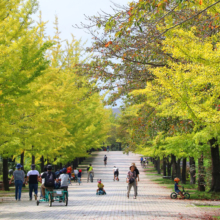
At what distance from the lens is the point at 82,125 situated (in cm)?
3152

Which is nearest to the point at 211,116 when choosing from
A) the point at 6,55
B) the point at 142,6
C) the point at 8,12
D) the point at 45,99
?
the point at 142,6

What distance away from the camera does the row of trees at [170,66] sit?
881 cm

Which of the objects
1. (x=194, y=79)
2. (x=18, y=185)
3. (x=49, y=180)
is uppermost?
(x=194, y=79)

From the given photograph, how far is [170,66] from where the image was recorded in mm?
15477

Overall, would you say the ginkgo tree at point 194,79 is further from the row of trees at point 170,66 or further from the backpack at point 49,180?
the backpack at point 49,180

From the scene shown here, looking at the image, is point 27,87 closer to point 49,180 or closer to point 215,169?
point 49,180

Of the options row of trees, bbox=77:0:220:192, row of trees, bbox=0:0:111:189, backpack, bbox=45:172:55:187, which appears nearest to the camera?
row of trees, bbox=77:0:220:192

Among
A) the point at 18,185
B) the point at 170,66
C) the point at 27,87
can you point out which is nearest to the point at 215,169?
the point at 170,66

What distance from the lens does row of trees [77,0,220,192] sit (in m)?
8.81

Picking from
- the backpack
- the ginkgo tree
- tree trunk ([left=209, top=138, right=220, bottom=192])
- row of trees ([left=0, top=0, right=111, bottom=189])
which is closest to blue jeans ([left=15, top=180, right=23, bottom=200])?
row of trees ([left=0, top=0, right=111, bottom=189])

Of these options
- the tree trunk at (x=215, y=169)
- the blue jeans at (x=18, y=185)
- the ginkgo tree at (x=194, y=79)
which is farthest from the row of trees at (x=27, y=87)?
the tree trunk at (x=215, y=169)

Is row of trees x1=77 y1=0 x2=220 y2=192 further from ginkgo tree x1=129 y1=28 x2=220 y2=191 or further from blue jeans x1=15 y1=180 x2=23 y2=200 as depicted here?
blue jeans x1=15 y1=180 x2=23 y2=200

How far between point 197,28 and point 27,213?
8.40 m

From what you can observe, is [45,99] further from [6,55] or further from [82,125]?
[82,125]
